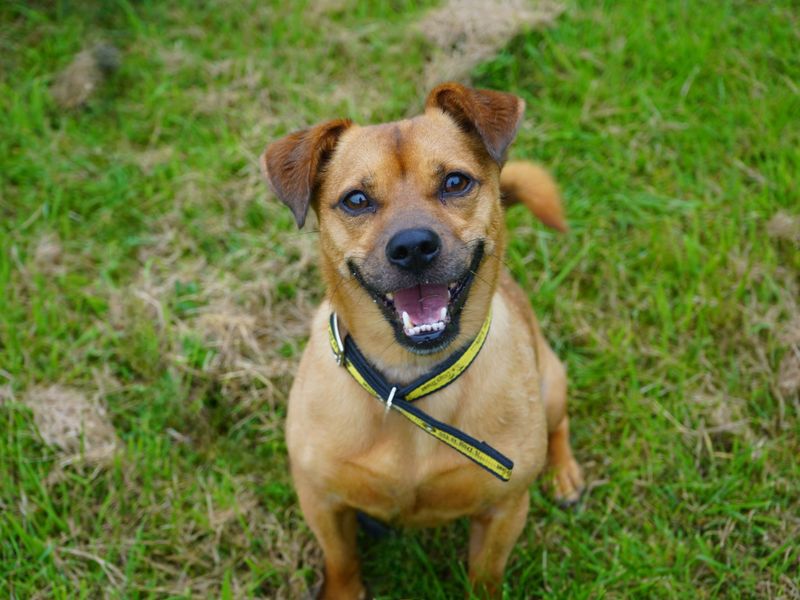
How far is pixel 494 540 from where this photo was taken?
3471 mm

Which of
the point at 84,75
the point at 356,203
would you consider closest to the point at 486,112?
the point at 356,203

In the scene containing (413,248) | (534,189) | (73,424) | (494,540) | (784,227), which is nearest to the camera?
(413,248)

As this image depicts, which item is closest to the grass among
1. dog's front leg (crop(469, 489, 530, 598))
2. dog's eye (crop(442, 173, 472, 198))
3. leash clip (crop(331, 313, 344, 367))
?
dog's front leg (crop(469, 489, 530, 598))

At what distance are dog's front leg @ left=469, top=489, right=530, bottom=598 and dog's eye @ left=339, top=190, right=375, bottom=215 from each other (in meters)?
1.26

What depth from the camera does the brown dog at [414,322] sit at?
3.02m

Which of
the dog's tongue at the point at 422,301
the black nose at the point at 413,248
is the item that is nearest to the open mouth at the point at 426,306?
the dog's tongue at the point at 422,301

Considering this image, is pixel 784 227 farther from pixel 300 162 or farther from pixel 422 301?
pixel 300 162

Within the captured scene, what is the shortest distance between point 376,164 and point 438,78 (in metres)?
2.66

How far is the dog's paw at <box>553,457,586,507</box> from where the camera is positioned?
4.17 m

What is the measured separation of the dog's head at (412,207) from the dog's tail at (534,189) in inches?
25.7

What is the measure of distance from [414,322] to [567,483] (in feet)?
5.31

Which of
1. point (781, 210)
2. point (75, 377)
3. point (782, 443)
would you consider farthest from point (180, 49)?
point (782, 443)

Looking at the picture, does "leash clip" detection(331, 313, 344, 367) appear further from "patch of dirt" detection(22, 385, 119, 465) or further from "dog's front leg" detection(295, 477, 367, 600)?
"patch of dirt" detection(22, 385, 119, 465)

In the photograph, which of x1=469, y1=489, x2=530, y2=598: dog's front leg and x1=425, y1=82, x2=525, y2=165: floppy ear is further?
x1=469, y1=489, x2=530, y2=598: dog's front leg
